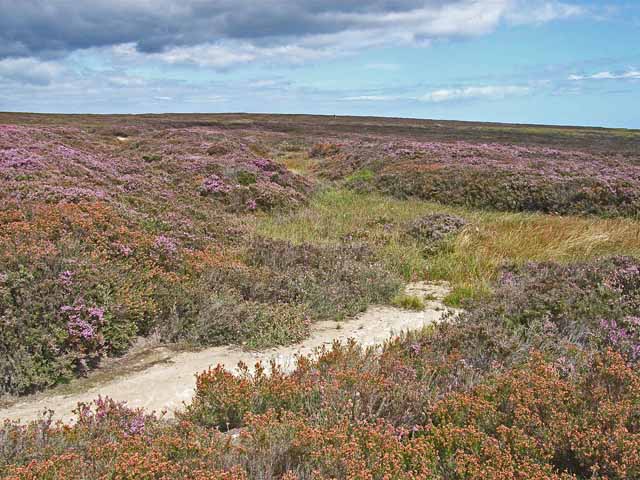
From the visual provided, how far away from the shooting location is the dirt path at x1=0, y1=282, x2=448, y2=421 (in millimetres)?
5000

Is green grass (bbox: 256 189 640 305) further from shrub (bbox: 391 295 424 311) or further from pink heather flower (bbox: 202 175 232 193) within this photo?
pink heather flower (bbox: 202 175 232 193)

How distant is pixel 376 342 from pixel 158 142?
22.5 m

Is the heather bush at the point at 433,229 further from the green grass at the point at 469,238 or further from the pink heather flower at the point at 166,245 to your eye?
the pink heather flower at the point at 166,245

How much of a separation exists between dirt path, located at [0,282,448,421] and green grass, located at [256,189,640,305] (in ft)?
3.93

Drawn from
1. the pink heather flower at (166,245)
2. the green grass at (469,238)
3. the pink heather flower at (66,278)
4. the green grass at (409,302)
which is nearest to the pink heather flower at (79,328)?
the pink heather flower at (66,278)

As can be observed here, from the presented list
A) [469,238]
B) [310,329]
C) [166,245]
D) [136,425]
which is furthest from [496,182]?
[136,425]

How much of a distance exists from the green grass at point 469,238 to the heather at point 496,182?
123cm

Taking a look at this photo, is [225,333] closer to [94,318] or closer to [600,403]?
[94,318]

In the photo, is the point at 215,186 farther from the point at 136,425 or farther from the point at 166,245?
the point at 136,425

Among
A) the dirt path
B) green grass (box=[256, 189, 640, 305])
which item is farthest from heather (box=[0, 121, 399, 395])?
green grass (box=[256, 189, 640, 305])

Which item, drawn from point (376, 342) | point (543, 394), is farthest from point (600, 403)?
point (376, 342)

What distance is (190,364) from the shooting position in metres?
5.98

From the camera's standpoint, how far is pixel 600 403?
4.02m

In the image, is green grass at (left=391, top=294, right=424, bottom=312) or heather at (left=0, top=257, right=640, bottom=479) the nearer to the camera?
heather at (left=0, top=257, right=640, bottom=479)
